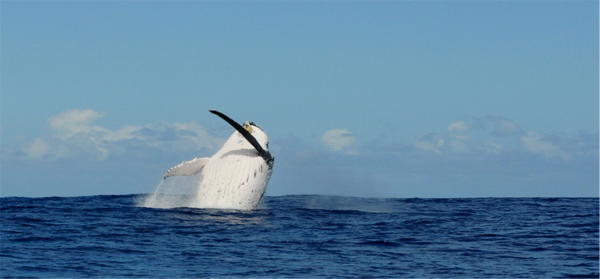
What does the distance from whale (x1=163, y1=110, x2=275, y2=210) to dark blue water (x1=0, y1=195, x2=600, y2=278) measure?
0.60m

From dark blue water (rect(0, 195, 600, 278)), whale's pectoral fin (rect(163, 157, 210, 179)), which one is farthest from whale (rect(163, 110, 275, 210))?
dark blue water (rect(0, 195, 600, 278))

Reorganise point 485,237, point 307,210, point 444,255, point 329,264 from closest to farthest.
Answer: point 329,264 → point 444,255 → point 485,237 → point 307,210

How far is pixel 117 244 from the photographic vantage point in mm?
15141

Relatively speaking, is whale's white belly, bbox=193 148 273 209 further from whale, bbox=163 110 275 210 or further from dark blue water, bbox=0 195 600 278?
dark blue water, bbox=0 195 600 278

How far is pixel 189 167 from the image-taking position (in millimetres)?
21406

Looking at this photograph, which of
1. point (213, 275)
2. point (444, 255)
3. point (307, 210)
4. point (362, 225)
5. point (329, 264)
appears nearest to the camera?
point (213, 275)

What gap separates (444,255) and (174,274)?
6026mm

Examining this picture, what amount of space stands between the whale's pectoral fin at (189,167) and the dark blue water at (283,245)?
48.3 inches

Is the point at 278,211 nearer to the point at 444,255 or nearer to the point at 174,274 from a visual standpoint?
the point at 444,255

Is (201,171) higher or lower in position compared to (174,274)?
higher

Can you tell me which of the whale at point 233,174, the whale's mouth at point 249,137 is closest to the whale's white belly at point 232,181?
the whale at point 233,174

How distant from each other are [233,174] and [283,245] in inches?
232

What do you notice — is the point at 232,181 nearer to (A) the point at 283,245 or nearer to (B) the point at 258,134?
(B) the point at 258,134

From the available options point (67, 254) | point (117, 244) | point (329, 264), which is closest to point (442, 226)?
point (329, 264)
